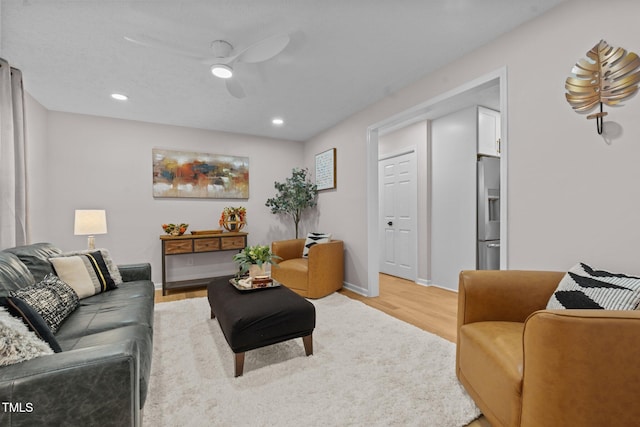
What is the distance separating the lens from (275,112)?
12.6 feet

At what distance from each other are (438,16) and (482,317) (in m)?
2.09

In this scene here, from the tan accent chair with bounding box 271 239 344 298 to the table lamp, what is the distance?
83.2 inches

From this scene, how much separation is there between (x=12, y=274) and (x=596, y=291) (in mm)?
3236

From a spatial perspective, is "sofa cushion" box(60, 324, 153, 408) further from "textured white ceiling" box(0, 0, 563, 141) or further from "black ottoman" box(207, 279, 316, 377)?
"textured white ceiling" box(0, 0, 563, 141)

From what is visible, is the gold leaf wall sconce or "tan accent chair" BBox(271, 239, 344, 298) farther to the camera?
"tan accent chair" BBox(271, 239, 344, 298)

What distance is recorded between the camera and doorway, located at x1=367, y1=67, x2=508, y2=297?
2.17 m

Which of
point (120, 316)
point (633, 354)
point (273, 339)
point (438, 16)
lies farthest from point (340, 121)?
point (633, 354)

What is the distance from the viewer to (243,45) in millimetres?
2303

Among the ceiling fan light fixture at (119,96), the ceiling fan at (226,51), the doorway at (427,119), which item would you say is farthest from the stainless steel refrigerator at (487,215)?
the ceiling fan light fixture at (119,96)

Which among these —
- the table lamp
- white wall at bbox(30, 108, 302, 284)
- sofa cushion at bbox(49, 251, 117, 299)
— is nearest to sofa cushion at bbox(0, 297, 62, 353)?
sofa cushion at bbox(49, 251, 117, 299)

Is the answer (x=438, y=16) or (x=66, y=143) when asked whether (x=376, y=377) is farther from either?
(x=66, y=143)

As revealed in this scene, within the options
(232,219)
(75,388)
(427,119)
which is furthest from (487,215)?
(75,388)

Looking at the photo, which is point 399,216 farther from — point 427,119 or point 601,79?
point 601,79

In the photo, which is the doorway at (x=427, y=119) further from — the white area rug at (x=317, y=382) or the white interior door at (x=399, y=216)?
the white area rug at (x=317, y=382)
